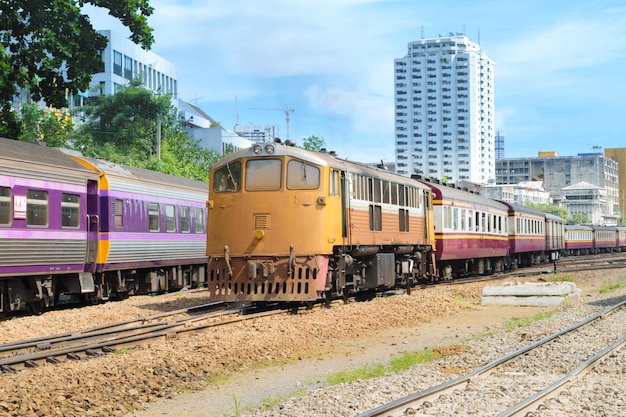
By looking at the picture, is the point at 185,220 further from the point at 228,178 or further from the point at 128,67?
the point at 128,67

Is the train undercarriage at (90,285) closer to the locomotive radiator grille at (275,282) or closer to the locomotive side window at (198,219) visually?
the locomotive side window at (198,219)

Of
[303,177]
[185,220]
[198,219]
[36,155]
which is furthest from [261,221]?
[198,219]

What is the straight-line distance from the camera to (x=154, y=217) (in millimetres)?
26203

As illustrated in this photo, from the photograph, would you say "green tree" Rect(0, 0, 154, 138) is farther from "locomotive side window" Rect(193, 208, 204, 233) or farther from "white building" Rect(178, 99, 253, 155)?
"white building" Rect(178, 99, 253, 155)

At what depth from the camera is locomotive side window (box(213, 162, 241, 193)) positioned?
1964cm

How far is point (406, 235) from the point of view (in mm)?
25250

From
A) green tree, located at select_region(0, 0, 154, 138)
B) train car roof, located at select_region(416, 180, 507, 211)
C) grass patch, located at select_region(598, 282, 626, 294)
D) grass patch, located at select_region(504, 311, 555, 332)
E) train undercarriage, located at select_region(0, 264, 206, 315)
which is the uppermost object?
green tree, located at select_region(0, 0, 154, 138)

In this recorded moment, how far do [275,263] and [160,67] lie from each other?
89.2 m

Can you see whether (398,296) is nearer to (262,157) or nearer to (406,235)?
(406,235)

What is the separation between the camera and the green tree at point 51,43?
27172 millimetres

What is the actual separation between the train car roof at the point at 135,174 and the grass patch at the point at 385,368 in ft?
40.3

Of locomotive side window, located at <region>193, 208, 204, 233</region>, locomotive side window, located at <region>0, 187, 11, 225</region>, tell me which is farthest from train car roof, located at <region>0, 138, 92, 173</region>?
locomotive side window, located at <region>193, 208, 204, 233</region>

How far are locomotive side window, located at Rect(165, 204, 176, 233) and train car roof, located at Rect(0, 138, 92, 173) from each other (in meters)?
5.03

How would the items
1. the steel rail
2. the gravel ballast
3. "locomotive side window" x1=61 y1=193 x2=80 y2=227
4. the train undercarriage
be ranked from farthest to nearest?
1. "locomotive side window" x1=61 y1=193 x2=80 y2=227
2. the train undercarriage
3. the gravel ballast
4. the steel rail
